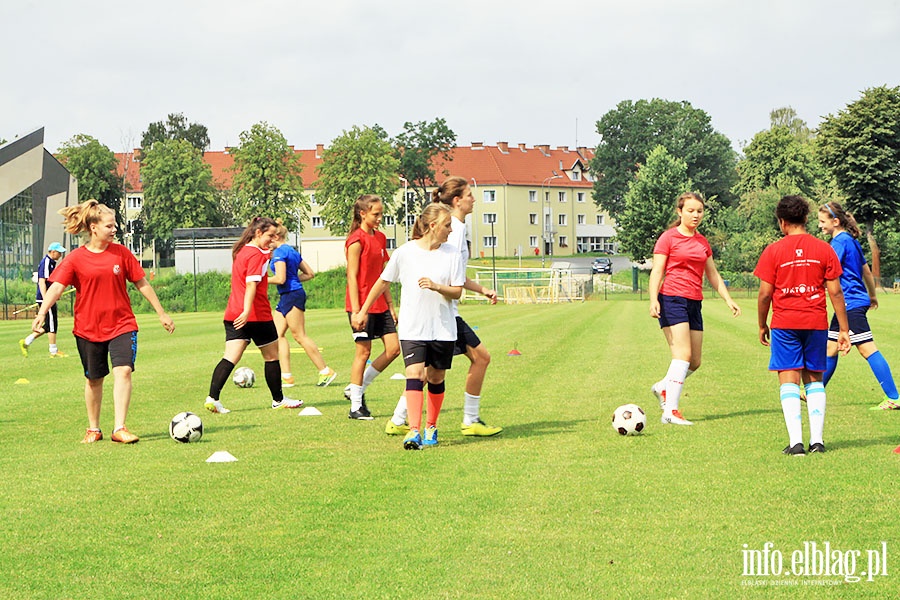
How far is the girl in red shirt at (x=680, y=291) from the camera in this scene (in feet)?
31.6

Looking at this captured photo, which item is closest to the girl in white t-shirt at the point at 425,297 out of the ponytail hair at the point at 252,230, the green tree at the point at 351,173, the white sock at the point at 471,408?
the white sock at the point at 471,408

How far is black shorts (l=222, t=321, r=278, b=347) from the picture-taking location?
35.7 feet

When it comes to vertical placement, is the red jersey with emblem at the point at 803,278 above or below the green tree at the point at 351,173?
below

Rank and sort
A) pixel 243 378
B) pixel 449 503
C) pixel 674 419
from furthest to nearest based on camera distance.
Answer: pixel 243 378 < pixel 674 419 < pixel 449 503

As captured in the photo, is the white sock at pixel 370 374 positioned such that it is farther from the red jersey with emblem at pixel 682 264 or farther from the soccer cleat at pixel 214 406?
the red jersey with emblem at pixel 682 264

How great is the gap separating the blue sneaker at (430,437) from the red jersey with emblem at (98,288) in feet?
8.46

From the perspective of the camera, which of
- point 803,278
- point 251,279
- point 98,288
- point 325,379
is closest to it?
point 803,278

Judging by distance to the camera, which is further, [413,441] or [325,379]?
[325,379]

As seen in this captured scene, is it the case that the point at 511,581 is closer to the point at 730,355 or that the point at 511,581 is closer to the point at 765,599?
the point at 765,599

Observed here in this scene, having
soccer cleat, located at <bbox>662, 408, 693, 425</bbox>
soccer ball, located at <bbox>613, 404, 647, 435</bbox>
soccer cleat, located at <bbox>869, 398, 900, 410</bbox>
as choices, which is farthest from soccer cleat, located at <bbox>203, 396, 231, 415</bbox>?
soccer cleat, located at <bbox>869, 398, 900, 410</bbox>

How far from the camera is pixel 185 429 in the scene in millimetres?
8828

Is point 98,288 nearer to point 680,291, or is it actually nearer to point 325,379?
point 680,291

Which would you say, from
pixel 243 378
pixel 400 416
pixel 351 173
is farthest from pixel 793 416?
pixel 351 173

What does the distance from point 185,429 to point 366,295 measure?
2.32 meters
